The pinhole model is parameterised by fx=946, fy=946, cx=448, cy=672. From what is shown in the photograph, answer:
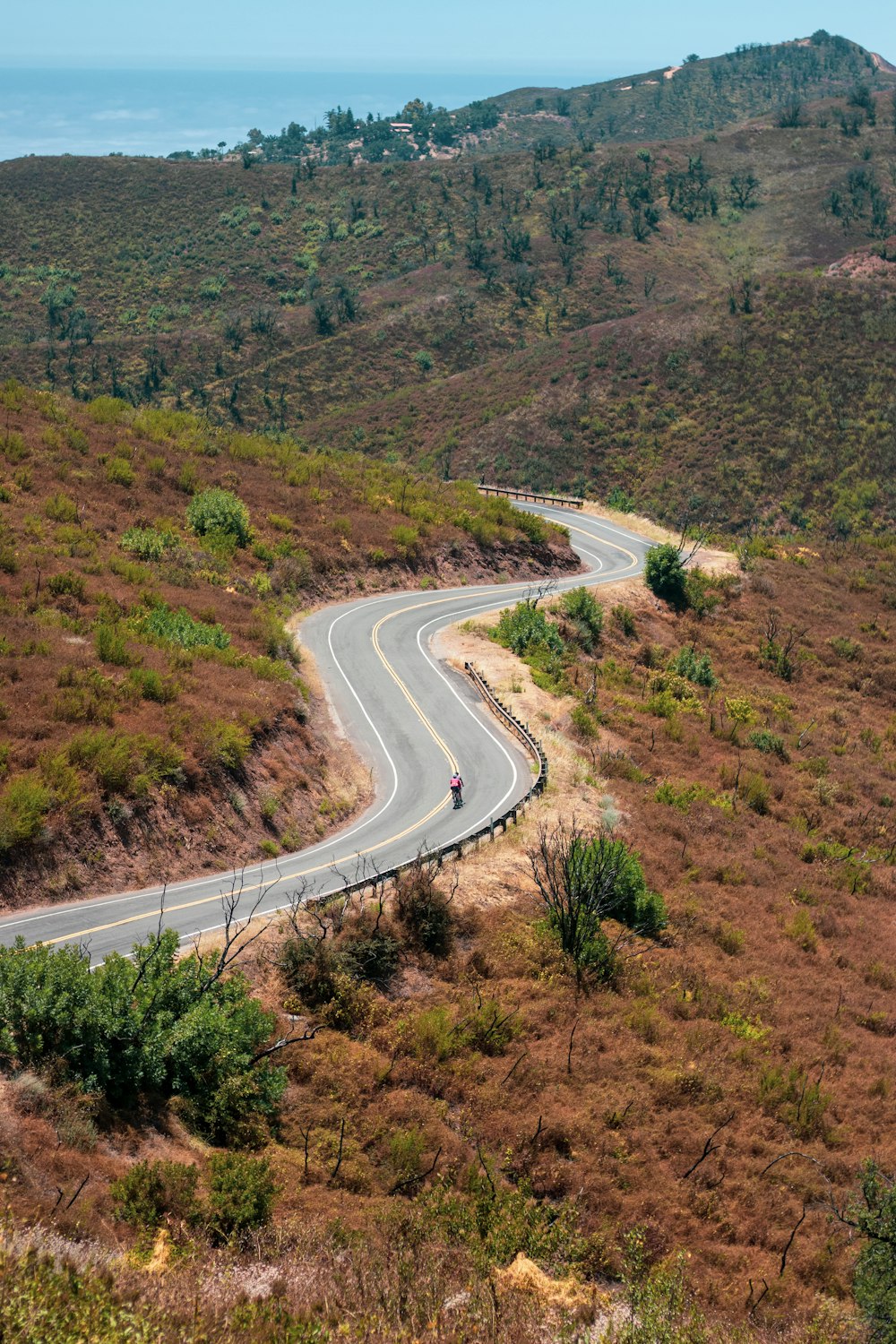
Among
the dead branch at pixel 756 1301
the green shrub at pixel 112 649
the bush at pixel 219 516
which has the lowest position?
the dead branch at pixel 756 1301

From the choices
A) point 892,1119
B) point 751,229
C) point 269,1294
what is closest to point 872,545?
point 892,1119

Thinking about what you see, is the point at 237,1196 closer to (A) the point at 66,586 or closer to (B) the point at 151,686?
(B) the point at 151,686

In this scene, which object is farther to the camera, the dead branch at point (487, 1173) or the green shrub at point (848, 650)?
the green shrub at point (848, 650)

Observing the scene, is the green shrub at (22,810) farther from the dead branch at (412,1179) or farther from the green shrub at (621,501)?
the green shrub at (621,501)

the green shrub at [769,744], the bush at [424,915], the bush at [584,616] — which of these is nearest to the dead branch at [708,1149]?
the bush at [424,915]

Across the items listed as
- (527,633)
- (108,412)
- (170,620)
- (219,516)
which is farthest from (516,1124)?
(108,412)

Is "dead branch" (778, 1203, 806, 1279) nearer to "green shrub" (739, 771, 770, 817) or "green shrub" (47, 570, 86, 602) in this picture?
"green shrub" (739, 771, 770, 817)

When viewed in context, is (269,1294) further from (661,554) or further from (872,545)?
(872,545)
